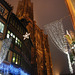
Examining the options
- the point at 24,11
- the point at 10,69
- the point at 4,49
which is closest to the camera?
the point at 4,49

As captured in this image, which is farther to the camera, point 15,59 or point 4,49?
point 15,59

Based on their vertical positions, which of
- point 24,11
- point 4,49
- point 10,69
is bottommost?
point 10,69

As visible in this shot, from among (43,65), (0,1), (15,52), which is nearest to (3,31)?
(15,52)

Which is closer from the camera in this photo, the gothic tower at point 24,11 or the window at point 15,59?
the window at point 15,59

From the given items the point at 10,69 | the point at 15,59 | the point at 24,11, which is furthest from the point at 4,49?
the point at 24,11

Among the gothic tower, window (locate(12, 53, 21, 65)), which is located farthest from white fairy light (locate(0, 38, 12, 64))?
the gothic tower

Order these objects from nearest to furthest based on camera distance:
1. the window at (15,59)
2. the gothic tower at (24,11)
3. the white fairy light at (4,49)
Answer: the white fairy light at (4,49), the window at (15,59), the gothic tower at (24,11)

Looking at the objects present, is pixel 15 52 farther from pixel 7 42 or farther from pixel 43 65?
pixel 43 65

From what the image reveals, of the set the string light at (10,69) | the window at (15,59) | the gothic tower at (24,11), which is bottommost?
the string light at (10,69)

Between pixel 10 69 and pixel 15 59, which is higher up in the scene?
pixel 15 59

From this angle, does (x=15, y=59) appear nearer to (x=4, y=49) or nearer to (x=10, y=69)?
(x=10, y=69)

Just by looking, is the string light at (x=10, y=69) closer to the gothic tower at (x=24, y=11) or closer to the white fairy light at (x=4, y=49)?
the white fairy light at (x=4, y=49)

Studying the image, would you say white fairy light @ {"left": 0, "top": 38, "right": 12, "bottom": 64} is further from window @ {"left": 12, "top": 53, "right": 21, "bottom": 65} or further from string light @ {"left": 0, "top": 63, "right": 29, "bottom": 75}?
window @ {"left": 12, "top": 53, "right": 21, "bottom": 65}

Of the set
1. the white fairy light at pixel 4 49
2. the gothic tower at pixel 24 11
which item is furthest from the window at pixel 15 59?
the gothic tower at pixel 24 11
